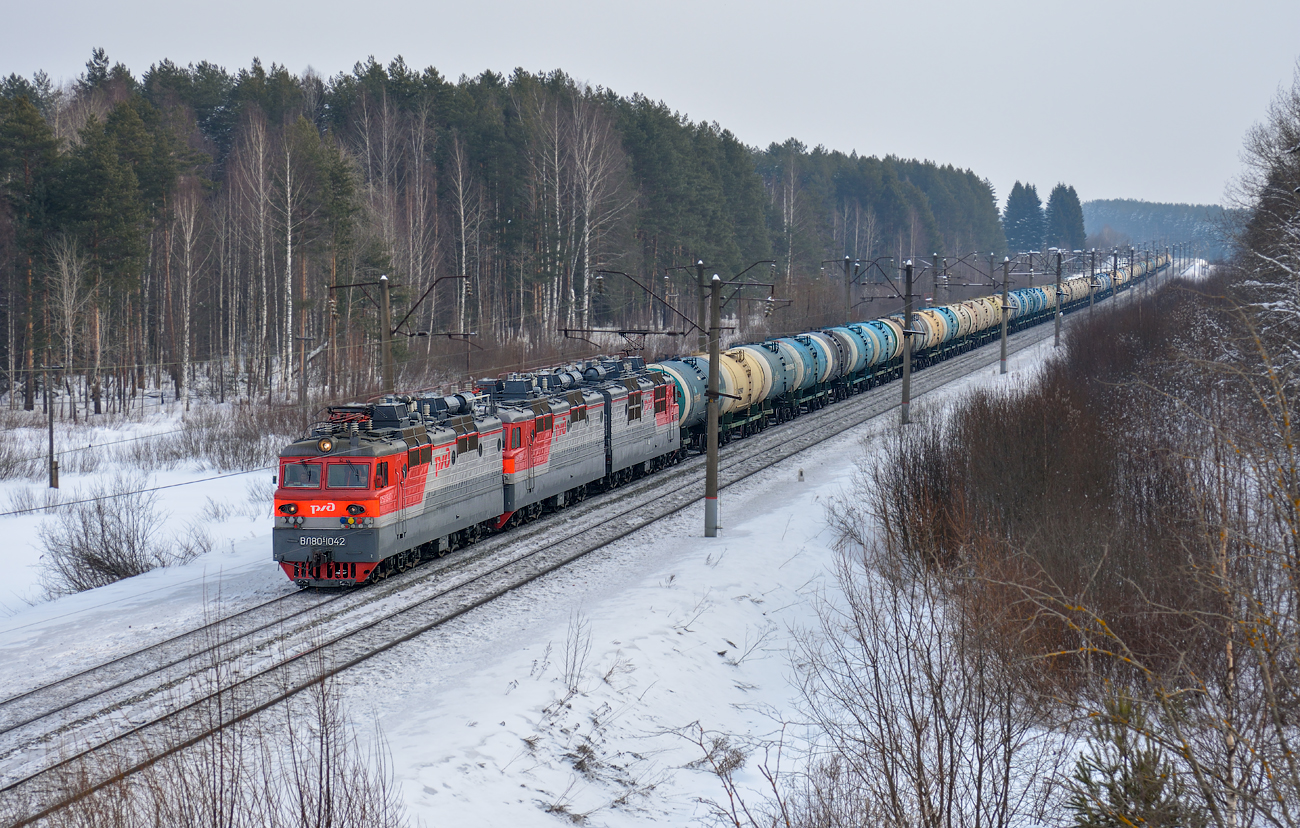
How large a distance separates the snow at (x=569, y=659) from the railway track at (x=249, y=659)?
68 centimetres

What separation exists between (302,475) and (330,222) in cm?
3444

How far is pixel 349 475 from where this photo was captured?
2017cm

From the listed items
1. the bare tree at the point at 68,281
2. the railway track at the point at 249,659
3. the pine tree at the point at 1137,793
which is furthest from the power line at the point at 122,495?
the pine tree at the point at 1137,793

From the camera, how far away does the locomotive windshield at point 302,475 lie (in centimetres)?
2031

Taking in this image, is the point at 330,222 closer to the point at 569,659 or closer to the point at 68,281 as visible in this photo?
the point at 68,281

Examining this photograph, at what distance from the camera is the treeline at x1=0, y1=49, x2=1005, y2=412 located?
5059 centimetres

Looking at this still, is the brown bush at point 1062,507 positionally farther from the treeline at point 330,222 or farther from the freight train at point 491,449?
the treeline at point 330,222

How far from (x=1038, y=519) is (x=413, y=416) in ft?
41.1

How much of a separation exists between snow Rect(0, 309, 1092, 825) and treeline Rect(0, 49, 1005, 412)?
1753 centimetres

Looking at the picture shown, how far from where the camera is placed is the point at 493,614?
18.9m

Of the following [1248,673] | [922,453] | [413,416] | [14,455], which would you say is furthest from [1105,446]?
[14,455]

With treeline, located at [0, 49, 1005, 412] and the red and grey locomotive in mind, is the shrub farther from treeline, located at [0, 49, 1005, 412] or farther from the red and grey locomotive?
treeline, located at [0, 49, 1005, 412]

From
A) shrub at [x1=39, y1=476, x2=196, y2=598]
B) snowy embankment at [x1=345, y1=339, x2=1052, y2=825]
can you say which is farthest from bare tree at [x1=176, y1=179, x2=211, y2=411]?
snowy embankment at [x1=345, y1=339, x2=1052, y2=825]

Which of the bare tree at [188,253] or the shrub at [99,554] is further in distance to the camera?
the bare tree at [188,253]
